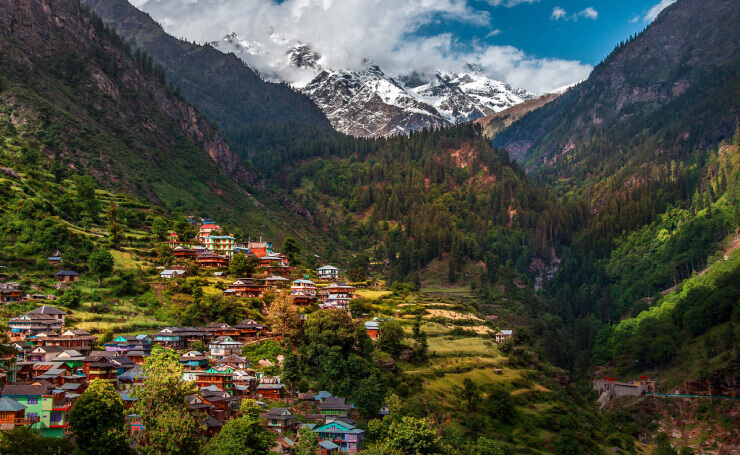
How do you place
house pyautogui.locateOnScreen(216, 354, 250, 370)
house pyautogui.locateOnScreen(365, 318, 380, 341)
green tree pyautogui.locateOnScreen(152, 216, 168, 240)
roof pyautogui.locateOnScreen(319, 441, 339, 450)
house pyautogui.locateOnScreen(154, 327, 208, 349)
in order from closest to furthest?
roof pyautogui.locateOnScreen(319, 441, 339, 450) < house pyautogui.locateOnScreen(216, 354, 250, 370) < house pyautogui.locateOnScreen(154, 327, 208, 349) < house pyautogui.locateOnScreen(365, 318, 380, 341) < green tree pyautogui.locateOnScreen(152, 216, 168, 240)

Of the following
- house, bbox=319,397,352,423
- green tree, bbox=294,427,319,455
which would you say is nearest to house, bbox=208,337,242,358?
house, bbox=319,397,352,423

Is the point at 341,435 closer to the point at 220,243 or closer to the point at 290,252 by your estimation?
the point at 220,243

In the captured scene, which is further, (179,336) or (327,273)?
(327,273)

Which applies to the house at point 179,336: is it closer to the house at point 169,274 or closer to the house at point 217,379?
the house at point 217,379

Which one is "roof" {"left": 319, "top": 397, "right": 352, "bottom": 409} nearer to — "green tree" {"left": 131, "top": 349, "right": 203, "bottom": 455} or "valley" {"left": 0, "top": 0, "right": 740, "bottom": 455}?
"valley" {"left": 0, "top": 0, "right": 740, "bottom": 455}

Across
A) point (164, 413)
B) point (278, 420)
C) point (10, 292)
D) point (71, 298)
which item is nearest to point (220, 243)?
point (71, 298)
